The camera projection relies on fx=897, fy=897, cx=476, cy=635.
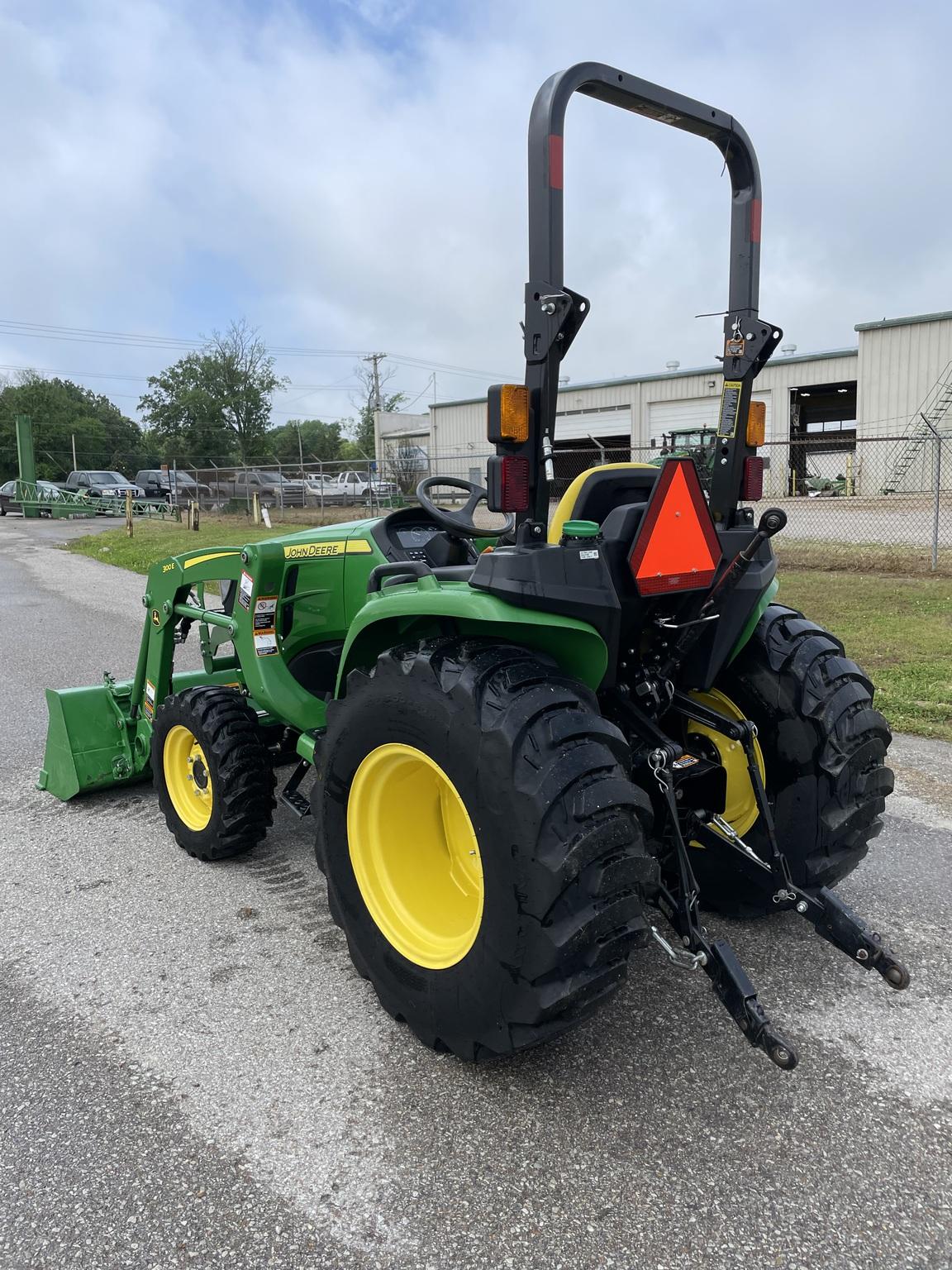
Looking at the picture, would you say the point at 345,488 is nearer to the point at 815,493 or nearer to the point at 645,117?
the point at 815,493

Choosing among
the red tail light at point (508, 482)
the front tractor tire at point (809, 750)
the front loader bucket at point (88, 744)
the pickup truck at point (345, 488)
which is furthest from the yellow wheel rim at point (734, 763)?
the pickup truck at point (345, 488)

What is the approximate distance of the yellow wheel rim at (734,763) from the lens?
2.87 meters

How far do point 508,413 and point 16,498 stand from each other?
35.1 metres

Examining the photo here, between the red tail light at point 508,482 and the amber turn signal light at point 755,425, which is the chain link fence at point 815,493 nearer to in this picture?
the amber turn signal light at point 755,425

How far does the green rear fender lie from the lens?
225 centimetres

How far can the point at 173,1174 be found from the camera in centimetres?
205

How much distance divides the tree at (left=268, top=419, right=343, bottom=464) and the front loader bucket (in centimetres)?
6482

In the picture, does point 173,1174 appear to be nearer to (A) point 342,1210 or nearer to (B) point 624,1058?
(A) point 342,1210

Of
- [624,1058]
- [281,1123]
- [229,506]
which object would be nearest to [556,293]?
[624,1058]

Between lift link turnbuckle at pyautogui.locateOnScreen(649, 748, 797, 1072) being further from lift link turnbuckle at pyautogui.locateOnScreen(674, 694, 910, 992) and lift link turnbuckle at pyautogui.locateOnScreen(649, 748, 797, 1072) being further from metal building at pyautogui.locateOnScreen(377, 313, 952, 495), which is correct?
metal building at pyautogui.locateOnScreen(377, 313, 952, 495)

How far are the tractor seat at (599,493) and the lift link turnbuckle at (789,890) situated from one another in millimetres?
646

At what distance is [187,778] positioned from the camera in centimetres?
392

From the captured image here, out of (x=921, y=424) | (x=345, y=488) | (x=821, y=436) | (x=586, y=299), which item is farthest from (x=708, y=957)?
(x=821, y=436)

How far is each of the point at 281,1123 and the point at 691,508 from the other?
6.08 ft
